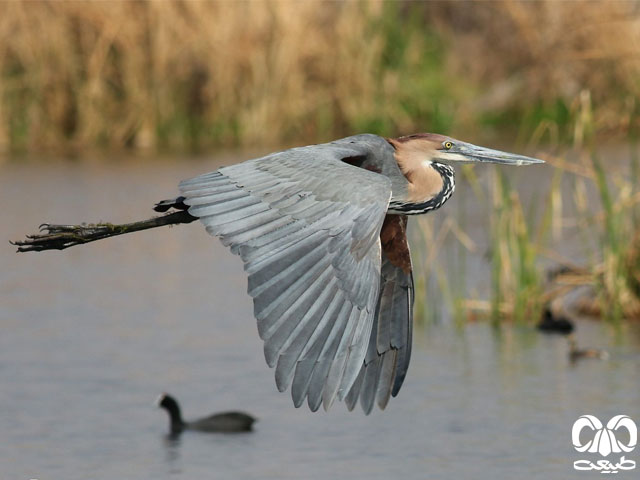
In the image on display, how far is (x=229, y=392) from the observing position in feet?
25.9

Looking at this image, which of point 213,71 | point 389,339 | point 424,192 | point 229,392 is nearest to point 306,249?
point 424,192

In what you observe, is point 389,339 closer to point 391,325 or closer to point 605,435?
point 391,325

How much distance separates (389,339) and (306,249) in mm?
988

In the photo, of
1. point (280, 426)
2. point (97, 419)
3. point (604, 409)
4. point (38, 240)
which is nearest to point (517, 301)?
point (604, 409)

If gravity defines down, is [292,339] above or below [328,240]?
below

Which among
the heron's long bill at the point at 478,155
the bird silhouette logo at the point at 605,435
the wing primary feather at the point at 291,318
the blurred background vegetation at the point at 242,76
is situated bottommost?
the bird silhouette logo at the point at 605,435

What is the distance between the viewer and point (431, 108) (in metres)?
16.8

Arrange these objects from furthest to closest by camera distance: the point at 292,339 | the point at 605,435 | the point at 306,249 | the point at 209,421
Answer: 1. the point at 209,421
2. the point at 605,435
3. the point at 306,249
4. the point at 292,339

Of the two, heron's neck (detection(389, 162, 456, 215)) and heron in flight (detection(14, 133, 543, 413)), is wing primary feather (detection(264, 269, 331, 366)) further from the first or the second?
heron's neck (detection(389, 162, 456, 215))

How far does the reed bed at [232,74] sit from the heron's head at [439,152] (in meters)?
11.3

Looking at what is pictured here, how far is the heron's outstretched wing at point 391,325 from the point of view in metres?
5.20

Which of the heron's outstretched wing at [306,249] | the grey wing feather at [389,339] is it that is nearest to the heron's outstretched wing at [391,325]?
the grey wing feather at [389,339]

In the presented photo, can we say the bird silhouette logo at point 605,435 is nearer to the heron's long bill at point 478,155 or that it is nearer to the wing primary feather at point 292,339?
the heron's long bill at point 478,155

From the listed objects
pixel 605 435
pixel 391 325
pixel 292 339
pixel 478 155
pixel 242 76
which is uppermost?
pixel 242 76
